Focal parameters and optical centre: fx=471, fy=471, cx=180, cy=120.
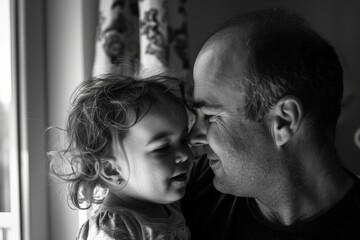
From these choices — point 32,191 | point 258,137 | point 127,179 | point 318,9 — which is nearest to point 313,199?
point 258,137

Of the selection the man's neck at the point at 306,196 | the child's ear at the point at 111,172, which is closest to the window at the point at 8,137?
the child's ear at the point at 111,172

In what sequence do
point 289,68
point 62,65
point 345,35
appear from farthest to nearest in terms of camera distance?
point 345,35 < point 62,65 < point 289,68

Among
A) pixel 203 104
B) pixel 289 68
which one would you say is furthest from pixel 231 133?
pixel 289 68

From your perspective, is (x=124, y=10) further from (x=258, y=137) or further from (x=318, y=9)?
(x=318, y=9)

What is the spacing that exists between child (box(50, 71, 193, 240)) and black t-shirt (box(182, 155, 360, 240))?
6cm

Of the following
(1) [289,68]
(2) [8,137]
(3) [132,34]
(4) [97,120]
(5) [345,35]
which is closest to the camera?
(1) [289,68]

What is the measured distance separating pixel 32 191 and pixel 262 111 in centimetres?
106

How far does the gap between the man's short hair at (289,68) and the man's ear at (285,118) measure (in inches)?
0.6

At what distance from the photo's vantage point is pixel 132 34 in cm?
206

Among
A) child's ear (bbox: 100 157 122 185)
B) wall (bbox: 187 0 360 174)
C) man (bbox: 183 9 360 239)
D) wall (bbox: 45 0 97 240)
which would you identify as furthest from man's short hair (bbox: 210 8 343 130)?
wall (bbox: 187 0 360 174)

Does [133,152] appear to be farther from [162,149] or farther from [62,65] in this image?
[62,65]

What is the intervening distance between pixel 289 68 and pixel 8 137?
1.19 meters

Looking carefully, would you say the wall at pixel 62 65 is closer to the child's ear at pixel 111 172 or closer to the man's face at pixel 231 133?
the child's ear at pixel 111 172

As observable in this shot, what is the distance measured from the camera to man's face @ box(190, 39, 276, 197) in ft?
3.76
